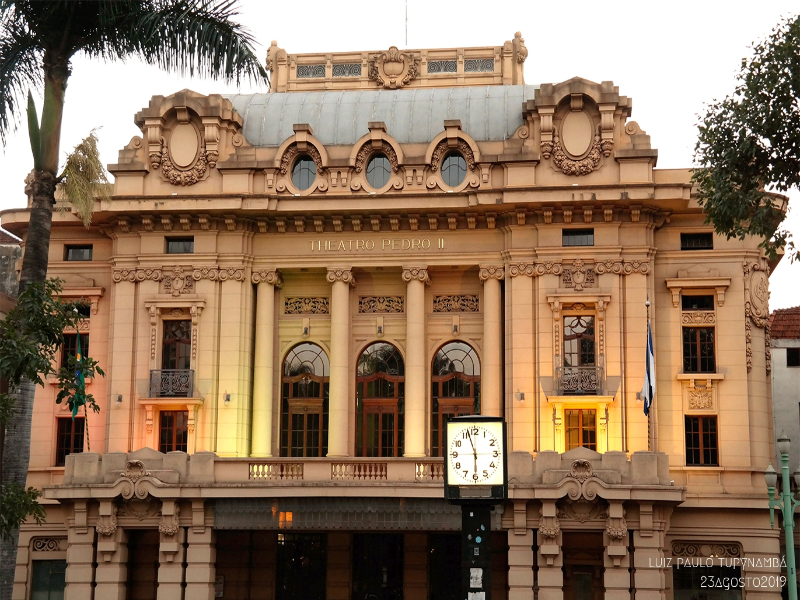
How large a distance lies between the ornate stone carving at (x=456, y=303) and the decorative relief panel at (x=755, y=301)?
9.79 metres

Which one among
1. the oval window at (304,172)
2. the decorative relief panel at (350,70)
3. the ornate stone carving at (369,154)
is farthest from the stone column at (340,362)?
the decorative relief panel at (350,70)

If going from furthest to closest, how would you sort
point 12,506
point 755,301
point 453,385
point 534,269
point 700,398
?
1. point 453,385
2. point 755,301
3. point 534,269
4. point 700,398
5. point 12,506

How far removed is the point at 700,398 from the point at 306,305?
15023mm

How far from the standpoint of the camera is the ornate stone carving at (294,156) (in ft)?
145

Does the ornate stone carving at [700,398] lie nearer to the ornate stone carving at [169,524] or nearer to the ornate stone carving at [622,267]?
the ornate stone carving at [622,267]

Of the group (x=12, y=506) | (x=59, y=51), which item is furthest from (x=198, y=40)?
(x=12, y=506)

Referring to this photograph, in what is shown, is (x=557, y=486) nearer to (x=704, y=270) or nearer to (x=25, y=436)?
(x=704, y=270)

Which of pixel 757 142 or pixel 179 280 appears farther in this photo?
pixel 179 280

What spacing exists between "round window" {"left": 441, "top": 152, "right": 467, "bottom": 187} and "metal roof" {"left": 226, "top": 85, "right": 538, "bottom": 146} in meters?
1.68

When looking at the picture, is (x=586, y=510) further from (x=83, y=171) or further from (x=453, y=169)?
(x=83, y=171)

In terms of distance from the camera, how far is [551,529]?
38.2 m

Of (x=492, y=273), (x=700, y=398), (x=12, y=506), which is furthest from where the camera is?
(x=492, y=273)

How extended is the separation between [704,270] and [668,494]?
9.28m

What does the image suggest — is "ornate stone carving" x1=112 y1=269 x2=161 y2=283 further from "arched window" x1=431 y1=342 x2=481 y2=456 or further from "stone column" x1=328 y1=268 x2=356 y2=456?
"arched window" x1=431 y1=342 x2=481 y2=456
